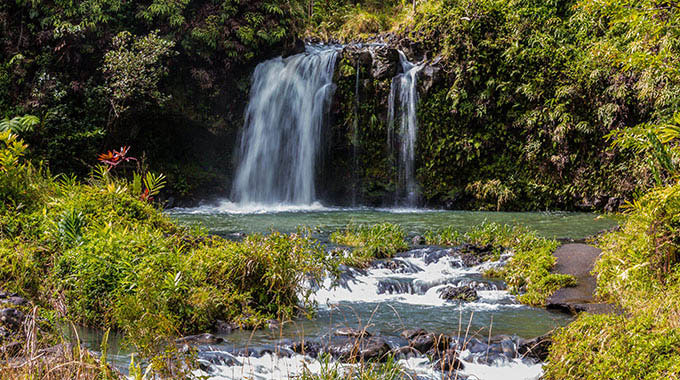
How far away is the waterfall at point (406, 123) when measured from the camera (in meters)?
19.4

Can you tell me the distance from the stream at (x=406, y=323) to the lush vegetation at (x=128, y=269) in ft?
1.09

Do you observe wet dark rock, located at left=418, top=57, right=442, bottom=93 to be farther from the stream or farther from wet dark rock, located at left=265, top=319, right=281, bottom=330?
wet dark rock, located at left=265, top=319, right=281, bottom=330

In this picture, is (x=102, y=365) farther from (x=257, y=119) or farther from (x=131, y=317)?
(x=257, y=119)

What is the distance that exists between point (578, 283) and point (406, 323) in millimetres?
2727

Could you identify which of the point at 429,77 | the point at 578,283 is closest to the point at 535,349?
the point at 578,283

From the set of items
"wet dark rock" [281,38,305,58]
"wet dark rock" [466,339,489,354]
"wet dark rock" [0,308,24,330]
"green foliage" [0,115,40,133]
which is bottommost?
"wet dark rock" [466,339,489,354]

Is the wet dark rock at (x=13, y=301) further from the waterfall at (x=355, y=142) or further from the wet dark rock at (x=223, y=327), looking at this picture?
the waterfall at (x=355, y=142)

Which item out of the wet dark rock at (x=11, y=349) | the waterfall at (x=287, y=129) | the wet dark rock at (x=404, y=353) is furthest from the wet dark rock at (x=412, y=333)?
the waterfall at (x=287, y=129)

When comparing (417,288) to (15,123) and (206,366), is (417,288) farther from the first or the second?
(15,123)

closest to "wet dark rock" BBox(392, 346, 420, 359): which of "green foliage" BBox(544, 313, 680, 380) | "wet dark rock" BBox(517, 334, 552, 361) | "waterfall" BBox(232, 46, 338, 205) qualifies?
"wet dark rock" BBox(517, 334, 552, 361)

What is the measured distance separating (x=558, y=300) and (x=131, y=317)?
5052 millimetres

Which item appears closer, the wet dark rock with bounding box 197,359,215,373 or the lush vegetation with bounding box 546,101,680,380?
the lush vegetation with bounding box 546,101,680,380

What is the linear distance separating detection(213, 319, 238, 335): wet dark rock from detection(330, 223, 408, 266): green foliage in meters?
3.05

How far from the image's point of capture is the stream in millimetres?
4535
